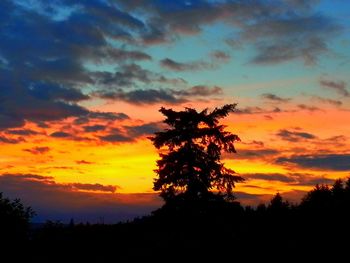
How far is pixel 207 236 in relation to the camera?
3195cm

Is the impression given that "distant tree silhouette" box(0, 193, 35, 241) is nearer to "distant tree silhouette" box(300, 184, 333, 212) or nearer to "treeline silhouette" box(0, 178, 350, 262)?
"treeline silhouette" box(0, 178, 350, 262)

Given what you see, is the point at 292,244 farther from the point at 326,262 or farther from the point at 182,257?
the point at 182,257

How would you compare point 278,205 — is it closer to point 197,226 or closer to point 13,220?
point 197,226

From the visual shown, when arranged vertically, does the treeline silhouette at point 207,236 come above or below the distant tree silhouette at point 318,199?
below

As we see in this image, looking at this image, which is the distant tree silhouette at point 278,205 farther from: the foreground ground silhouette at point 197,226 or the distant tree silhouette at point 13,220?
the distant tree silhouette at point 13,220

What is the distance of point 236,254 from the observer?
27391mm

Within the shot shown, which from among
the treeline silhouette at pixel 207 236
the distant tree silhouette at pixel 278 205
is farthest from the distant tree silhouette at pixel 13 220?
the distant tree silhouette at pixel 278 205

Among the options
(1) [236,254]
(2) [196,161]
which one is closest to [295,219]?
(1) [236,254]

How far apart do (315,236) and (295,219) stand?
4026 mm

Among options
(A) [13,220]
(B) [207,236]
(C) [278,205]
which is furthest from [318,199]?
(A) [13,220]

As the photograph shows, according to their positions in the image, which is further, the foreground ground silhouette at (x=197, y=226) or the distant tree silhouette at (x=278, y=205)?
the distant tree silhouette at (x=278, y=205)

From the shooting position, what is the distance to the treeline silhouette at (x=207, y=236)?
27.5 metres

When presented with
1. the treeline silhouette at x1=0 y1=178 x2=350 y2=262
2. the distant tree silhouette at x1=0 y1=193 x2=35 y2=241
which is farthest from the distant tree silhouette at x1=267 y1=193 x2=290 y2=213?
the distant tree silhouette at x1=0 y1=193 x2=35 y2=241

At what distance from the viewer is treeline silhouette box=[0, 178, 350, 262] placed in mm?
27484
